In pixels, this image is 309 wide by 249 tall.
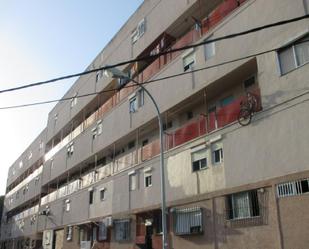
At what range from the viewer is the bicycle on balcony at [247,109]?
56.3ft

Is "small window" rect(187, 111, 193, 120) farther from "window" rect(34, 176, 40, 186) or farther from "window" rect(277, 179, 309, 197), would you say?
"window" rect(34, 176, 40, 186)

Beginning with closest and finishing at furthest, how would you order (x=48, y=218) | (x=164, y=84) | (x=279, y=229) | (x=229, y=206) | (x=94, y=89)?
(x=279, y=229), (x=229, y=206), (x=164, y=84), (x=94, y=89), (x=48, y=218)

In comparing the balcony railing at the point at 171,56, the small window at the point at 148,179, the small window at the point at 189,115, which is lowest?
the small window at the point at 148,179

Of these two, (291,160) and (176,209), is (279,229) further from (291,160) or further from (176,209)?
(176,209)

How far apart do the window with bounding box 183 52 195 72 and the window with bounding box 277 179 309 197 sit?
9.32m

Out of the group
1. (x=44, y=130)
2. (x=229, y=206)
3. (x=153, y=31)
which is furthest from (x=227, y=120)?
(x=44, y=130)

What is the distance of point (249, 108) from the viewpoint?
680 inches

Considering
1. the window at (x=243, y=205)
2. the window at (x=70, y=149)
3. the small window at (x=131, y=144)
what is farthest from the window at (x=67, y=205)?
the window at (x=243, y=205)

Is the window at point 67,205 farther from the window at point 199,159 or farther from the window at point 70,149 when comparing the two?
the window at point 199,159

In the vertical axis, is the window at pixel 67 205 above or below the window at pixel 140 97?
below

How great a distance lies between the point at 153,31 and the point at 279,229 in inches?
662

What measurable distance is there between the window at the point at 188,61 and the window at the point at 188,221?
7.57 metres

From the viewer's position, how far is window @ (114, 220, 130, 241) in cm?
2555

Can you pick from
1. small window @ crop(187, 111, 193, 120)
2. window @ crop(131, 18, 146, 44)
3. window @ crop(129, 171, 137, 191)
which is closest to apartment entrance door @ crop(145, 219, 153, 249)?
window @ crop(129, 171, 137, 191)
